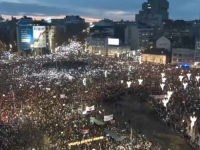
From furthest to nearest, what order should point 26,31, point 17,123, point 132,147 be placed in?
point 26,31 → point 17,123 → point 132,147

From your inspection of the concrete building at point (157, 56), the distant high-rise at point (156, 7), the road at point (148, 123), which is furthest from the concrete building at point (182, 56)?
the distant high-rise at point (156, 7)

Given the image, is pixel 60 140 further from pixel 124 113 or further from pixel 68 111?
pixel 124 113

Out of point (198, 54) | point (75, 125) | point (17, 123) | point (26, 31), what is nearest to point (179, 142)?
point (75, 125)

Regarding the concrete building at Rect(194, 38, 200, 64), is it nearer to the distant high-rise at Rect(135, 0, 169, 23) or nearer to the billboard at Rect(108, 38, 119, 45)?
the billboard at Rect(108, 38, 119, 45)

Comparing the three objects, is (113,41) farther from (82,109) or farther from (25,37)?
(82,109)

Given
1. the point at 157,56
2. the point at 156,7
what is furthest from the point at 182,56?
the point at 156,7
